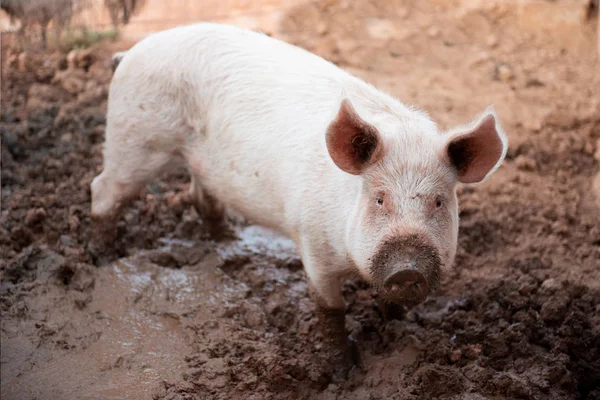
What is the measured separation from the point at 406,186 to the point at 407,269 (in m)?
0.41

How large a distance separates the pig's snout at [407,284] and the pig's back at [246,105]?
0.80m

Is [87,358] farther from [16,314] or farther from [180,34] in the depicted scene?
[180,34]

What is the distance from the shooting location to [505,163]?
5.85 metres

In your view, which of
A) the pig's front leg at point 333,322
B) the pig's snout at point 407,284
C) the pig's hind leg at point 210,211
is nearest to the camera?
the pig's snout at point 407,284

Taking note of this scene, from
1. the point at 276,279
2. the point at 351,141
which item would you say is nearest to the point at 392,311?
the point at 276,279

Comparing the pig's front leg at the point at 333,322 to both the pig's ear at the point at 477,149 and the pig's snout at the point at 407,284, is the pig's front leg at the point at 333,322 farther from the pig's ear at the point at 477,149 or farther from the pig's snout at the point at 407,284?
the pig's ear at the point at 477,149

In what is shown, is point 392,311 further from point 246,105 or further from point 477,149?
point 246,105

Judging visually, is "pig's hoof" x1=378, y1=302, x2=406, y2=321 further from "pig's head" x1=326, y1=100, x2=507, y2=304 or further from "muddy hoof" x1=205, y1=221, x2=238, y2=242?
"muddy hoof" x1=205, y1=221, x2=238, y2=242

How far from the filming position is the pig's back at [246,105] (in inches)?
151

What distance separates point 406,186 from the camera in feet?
10.5

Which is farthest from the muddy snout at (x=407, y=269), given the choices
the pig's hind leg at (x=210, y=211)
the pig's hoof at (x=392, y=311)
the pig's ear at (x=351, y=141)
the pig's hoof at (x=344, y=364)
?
the pig's hind leg at (x=210, y=211)

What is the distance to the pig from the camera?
3188 mm

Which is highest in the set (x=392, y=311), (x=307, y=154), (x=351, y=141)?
(x=351, y=141)

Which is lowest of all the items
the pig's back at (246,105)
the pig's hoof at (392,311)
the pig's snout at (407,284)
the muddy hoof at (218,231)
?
the muddy hoof at (218,231)
